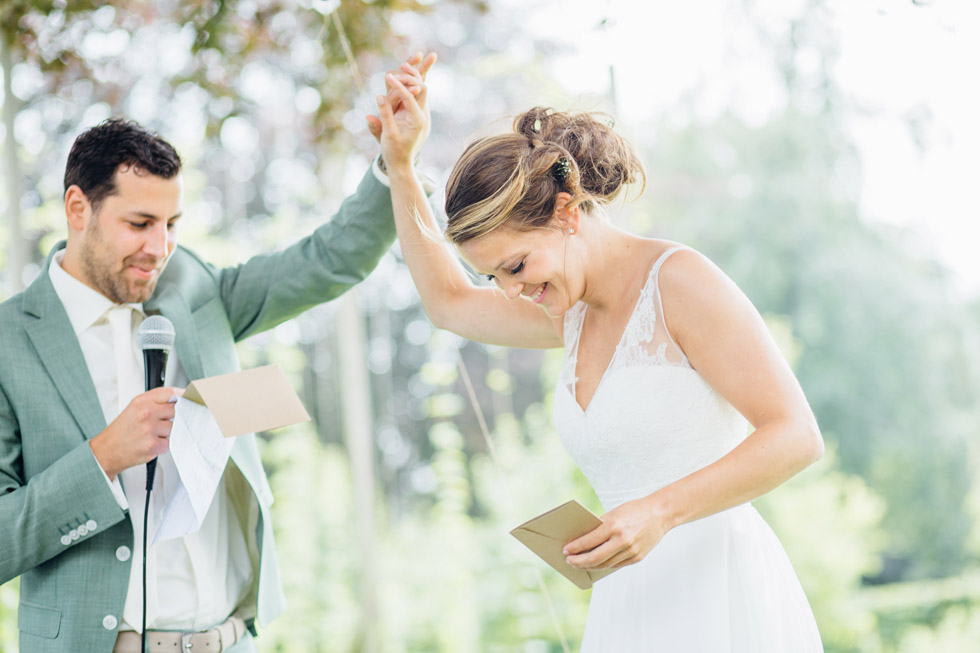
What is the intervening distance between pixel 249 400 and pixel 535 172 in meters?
0.74

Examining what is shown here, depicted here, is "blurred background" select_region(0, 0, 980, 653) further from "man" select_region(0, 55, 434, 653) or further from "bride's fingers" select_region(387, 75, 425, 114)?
"man" select_region(0, 55, 434, 653)

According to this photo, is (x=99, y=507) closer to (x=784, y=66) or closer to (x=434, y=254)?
(x=434, y=254)

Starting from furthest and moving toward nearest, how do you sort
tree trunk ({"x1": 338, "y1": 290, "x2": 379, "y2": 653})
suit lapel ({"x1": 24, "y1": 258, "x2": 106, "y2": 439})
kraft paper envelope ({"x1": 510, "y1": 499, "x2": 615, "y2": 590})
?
1. tree trunk ({"x1": 338, "y1": 290, "x2": 379, "y2": 653})
2. suit lapel ({"x1": 24, "y1": 258, "x2": 106, "y2": 439})
3. kraft paper envelope ({"x1": 510, "y1": 499, "x2": 615, "y2": 590})

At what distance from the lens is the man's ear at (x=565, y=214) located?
6.15 ft

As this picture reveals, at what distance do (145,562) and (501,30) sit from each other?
18.8 ft

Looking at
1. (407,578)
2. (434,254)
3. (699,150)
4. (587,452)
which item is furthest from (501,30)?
(699,150)

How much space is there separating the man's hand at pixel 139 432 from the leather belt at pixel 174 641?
0.39m

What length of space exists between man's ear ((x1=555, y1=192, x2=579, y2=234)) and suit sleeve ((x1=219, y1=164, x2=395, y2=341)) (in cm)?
59

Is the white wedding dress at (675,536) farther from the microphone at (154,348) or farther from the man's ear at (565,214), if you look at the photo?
the microphone at (154,348)

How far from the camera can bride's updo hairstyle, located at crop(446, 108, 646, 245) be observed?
1837 mm

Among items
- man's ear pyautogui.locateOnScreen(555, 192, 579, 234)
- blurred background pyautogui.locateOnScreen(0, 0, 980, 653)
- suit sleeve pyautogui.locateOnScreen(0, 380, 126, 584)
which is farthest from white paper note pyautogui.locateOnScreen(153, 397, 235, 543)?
man's ear pyautogui.locateOnScreen(555, 192, 579, 234)

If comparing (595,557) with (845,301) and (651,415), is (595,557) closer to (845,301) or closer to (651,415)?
(651,415)

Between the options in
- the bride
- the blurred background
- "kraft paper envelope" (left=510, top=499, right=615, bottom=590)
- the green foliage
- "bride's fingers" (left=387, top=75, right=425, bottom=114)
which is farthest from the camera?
the green foliage

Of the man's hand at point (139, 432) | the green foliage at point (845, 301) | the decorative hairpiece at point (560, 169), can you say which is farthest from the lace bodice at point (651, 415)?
→ the green foliage at point (845, 301)
